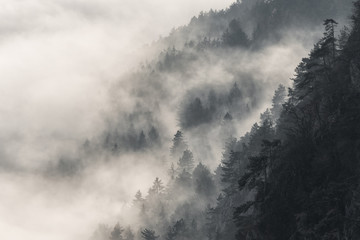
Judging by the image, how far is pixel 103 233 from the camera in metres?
128

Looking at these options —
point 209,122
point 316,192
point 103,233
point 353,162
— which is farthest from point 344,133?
point 209,122

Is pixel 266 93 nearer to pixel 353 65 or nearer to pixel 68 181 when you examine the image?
pixel 68 181

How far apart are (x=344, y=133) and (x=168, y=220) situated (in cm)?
8642

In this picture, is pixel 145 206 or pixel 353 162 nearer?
pixel 353 162

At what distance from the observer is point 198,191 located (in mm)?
119688

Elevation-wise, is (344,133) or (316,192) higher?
(344,133)

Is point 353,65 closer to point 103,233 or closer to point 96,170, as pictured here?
point 103,233

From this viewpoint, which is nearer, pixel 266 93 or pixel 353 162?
pixel 353 162

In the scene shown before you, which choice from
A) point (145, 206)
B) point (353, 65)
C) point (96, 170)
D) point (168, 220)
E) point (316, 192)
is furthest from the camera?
point (96, 170)

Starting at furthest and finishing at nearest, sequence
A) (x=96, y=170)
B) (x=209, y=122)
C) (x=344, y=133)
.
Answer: (x=96, y=170) → (x=209, y=122) → (x=344, y=133)

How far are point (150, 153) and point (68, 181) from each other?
43.9 metres

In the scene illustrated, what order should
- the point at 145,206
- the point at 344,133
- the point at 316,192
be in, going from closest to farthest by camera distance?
1. the point at 316,192
2. the point at 344,133
3. the point at 145,206

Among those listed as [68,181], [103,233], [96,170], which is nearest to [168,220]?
[103,233]

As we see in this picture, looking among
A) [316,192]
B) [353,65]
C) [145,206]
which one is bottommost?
[316,192]
